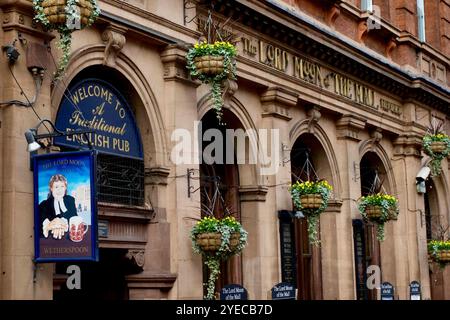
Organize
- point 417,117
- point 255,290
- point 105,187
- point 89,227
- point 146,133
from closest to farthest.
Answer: point 89,227
point 105,187
point 146,133
point 255,290
point 417,117

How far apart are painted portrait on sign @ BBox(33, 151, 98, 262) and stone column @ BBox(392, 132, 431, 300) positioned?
15.8m

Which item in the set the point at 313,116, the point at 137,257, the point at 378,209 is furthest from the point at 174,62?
the point at 378,209

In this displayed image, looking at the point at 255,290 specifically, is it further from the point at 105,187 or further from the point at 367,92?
the point at 367,92

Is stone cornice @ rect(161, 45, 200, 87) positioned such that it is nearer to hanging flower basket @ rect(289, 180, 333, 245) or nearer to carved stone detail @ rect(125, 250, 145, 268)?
carved stone detail @ rect(125, 250, 145, 268)

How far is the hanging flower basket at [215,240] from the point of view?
54.6 feet

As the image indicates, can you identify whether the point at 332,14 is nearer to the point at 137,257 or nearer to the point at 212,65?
the point at 212,65

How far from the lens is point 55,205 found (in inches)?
512

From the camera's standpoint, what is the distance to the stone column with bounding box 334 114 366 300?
2331cm

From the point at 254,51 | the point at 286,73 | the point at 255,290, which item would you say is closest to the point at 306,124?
the point at 286,73

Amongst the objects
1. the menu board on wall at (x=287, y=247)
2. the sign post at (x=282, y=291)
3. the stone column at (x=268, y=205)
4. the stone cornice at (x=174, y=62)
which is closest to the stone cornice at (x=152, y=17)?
the stone cornice at (x=174, y=62)

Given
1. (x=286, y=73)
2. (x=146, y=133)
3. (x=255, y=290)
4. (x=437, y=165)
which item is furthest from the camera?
(x=437, y=165)

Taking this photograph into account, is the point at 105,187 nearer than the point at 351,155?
Yes

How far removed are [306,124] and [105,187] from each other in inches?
322

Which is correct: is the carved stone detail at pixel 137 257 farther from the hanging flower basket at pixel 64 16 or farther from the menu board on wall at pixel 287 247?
the menu board on wall at pixel 287 247
